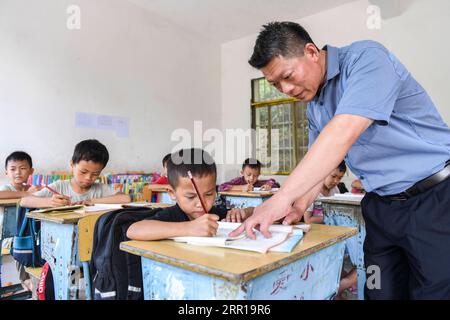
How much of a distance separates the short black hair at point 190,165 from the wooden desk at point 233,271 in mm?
438

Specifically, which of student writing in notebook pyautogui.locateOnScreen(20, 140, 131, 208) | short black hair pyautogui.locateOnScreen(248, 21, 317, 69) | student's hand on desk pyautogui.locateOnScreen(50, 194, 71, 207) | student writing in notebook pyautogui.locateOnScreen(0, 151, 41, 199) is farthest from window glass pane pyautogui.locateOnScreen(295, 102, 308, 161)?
short black hair pyautogui.locateOnScreen(248, 21, 317, 69)

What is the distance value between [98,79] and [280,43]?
3.75m

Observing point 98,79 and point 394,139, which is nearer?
point 394,139

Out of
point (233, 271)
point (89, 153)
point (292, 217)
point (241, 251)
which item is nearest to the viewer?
point (233, 271)

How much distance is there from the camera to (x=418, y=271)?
1.01 m

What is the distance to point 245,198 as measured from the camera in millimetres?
3000

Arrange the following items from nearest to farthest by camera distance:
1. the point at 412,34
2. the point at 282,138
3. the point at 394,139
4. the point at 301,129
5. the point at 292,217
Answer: the point at 394,139, the point at 292,217, the point at 412,34, the point at 301,129, the point at 282,138

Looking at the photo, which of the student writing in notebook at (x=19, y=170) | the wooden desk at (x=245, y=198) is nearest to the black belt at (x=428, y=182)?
the wooden desk at (x=245, y=198)

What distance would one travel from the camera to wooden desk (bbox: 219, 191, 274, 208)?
112 inches

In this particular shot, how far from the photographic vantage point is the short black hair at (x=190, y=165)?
4.10 ft

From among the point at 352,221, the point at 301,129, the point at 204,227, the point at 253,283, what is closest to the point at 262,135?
the point at 301,129

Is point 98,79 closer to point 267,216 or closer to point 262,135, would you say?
point 262,135

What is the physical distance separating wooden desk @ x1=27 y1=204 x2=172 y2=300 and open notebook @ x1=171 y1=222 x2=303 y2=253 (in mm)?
783
